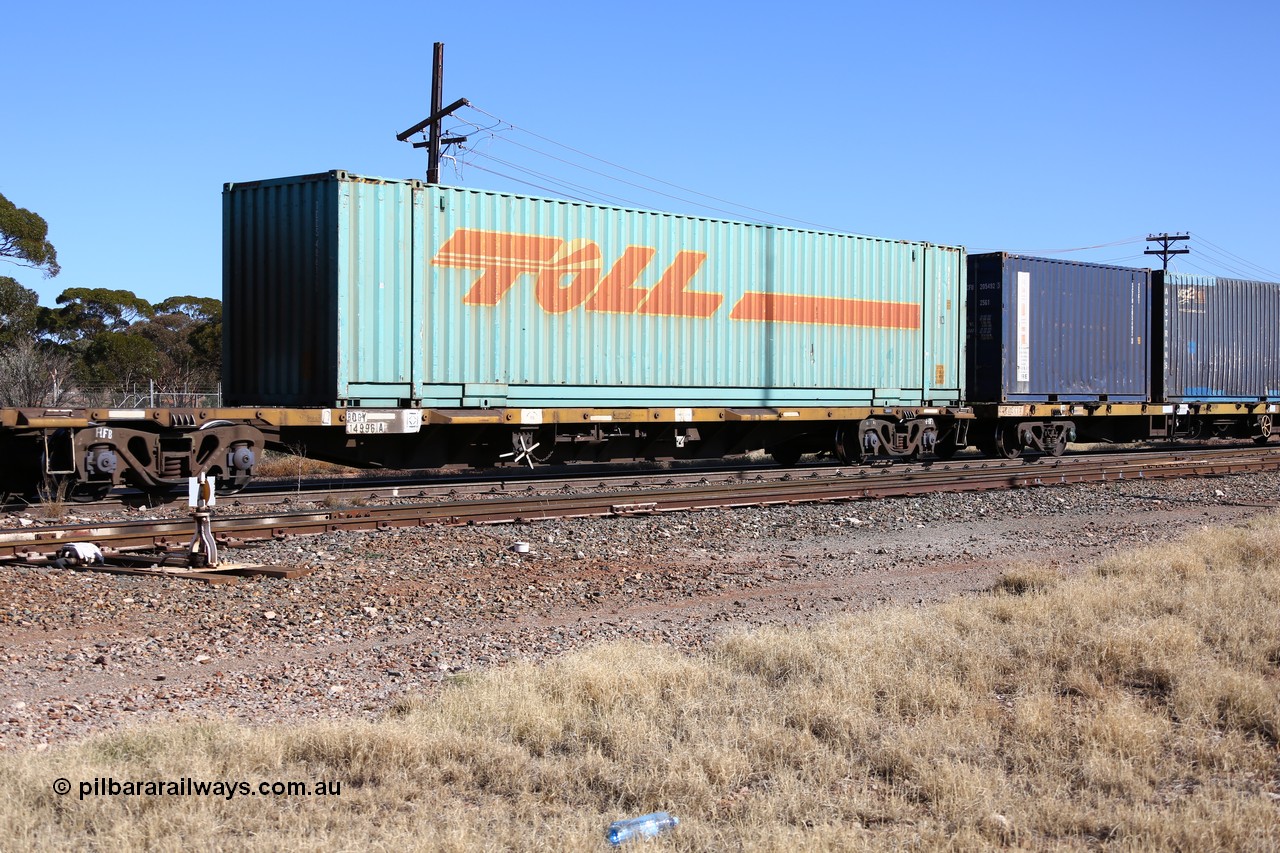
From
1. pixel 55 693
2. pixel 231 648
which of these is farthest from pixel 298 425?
pixel 55 693

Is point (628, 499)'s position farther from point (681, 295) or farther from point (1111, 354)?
point (1111, 354)

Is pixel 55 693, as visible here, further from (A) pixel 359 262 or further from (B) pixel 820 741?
(A) pixel 359 262

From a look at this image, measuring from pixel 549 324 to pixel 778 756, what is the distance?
10.5 meters

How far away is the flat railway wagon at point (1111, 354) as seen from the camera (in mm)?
20766

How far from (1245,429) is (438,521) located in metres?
23.0

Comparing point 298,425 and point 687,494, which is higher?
point 298,425

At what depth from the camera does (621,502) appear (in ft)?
41.7

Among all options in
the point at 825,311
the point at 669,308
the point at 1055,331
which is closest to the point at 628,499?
the point at 669,308

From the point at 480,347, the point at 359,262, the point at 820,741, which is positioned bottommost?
the point at 820,741

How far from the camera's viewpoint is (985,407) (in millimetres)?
20250

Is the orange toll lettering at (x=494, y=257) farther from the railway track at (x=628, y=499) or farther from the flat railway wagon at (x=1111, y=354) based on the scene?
the flat railway wagon at (x=1111, y=354)

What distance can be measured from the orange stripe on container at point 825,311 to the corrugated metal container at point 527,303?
0.10ft

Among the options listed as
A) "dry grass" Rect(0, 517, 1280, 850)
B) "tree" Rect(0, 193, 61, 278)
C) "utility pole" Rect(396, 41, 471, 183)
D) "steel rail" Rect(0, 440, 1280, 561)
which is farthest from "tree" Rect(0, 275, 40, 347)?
"dry grass" Rect(0, 517, 1280, 850)

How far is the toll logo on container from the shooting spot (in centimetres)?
1406
